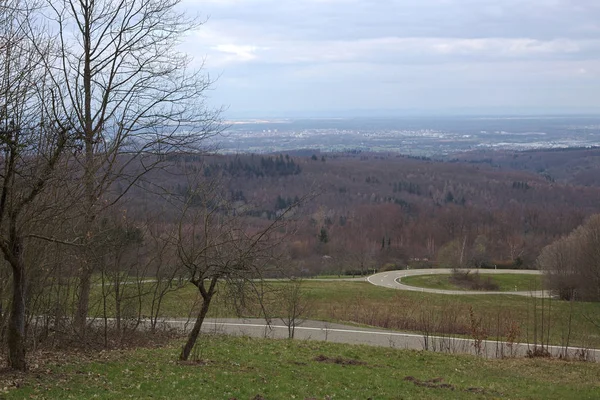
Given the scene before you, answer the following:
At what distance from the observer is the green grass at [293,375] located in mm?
9789

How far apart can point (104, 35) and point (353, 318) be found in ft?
60.0

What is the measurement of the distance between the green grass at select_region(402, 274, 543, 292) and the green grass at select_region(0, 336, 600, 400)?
1331 inches

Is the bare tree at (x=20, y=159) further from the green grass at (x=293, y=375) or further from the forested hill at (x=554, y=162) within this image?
the forested hill at (x=554, y=162)

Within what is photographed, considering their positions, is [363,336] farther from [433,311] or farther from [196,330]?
[196,330]

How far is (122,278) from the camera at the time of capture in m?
15.6

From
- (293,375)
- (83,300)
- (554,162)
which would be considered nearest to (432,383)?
(293,375)

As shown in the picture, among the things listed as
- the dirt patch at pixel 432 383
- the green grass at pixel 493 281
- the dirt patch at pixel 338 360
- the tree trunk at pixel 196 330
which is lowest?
the green grass at pixel 493 281

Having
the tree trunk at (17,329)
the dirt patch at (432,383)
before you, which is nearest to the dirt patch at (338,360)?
the dirt patch at (432,383)

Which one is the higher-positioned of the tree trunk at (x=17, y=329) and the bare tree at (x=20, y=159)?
the bare tree at (x=20, y=159)

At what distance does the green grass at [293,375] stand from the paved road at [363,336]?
108 inches

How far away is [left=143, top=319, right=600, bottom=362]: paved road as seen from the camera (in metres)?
19.8

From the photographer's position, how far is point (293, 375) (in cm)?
1217

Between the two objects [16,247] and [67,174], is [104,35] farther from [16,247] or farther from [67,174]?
[16,247]

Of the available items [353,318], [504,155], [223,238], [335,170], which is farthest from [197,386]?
[504,155]
